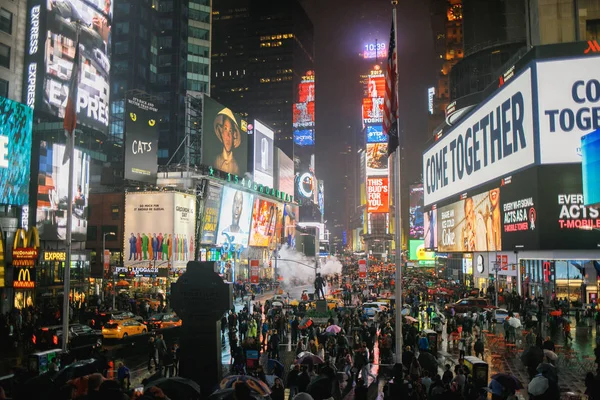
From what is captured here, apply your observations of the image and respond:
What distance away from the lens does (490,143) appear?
50.6 meters

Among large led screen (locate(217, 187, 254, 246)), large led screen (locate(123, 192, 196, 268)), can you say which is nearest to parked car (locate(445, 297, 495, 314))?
large led screen (locate(123, 192, 196, 268))

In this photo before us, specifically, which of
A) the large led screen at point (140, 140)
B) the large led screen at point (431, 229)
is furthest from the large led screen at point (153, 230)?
the large led screen at point (431, 229)

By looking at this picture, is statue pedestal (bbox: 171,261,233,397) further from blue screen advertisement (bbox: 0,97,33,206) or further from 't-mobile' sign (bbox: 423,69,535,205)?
't-mobile' sign (bbox: 423,69,535,205)

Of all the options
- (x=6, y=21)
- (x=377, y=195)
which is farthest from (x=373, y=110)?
(x=6, y=21)

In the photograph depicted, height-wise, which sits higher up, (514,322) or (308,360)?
(308,360)

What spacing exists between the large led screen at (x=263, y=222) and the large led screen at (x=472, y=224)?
26991mm

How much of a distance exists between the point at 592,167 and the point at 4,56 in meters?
42.0

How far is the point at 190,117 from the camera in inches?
2704

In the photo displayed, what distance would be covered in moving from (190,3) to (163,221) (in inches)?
2037

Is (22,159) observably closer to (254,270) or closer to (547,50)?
(547,50)

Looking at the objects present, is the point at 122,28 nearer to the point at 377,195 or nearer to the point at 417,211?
the point at 417,211

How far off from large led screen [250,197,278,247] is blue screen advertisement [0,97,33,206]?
4417 centimetres

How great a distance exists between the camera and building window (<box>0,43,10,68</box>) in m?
42.7

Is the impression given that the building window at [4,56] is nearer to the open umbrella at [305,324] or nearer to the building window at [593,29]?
the open umbrella at [305,324]
